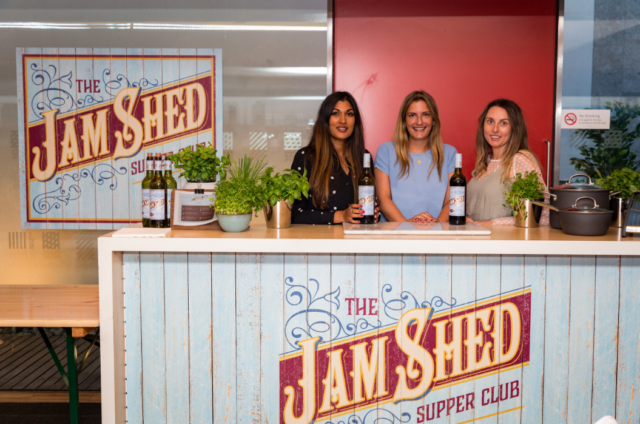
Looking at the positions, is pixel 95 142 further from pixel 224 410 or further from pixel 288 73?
pixel 224 410

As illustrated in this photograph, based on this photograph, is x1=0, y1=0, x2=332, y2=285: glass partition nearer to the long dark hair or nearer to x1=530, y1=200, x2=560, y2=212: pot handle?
the long dark hair

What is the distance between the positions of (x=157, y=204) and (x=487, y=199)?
155cm

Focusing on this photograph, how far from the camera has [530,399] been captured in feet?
Result: 5.95

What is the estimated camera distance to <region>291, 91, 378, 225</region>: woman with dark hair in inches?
97.7


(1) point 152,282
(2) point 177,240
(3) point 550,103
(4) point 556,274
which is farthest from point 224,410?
(3) point 550,103

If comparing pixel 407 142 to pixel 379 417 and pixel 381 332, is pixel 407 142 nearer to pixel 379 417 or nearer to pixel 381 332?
pixel 381 332

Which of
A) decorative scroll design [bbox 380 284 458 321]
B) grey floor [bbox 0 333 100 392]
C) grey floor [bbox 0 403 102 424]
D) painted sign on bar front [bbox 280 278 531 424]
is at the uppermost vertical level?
decorative scroll design [bbox 380 284 458 321]

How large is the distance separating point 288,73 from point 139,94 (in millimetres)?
1007

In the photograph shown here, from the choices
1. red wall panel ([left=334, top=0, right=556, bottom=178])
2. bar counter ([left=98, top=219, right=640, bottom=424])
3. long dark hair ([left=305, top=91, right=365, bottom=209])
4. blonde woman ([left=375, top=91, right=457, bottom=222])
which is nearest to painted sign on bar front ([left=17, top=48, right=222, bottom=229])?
red wall panel ([left=334, top=0, right=556, bottom=178])

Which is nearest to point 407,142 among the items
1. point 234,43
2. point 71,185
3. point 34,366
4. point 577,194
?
point 577,194

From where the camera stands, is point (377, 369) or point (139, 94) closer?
point (377, 369)

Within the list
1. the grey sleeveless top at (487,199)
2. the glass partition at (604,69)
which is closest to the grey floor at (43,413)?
the grey sleeveless top at (487,199)

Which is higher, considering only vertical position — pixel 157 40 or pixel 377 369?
pixel 157 40

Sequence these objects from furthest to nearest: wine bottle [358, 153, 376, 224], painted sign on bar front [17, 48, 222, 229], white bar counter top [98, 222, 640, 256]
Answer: painted sign on bar front [17, 48, 222, 229], wine bottle [358, 153, 376, 224], white bar counter top [98, 222, 640, 256]
